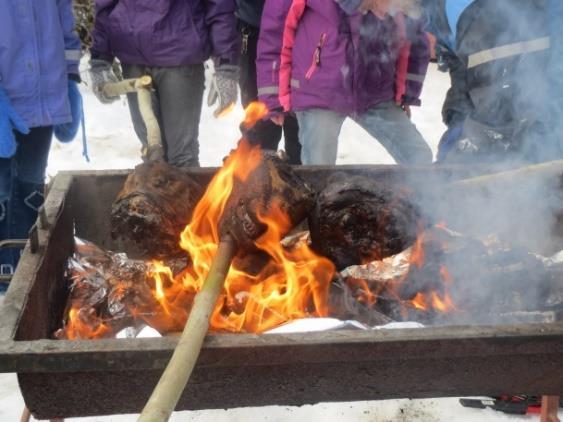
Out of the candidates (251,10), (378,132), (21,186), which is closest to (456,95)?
(378,132)

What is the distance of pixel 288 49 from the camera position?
3.80 meters

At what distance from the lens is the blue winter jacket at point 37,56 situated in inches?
135

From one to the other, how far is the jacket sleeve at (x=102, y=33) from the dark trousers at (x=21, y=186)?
685mm

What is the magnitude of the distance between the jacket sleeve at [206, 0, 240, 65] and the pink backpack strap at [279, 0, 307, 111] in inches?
20.7

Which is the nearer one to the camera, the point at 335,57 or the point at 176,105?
the point at 335,57

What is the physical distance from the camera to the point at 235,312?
8.08 ft

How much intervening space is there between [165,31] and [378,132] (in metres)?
1.66

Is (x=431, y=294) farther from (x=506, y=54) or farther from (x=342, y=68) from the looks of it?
(x=342, y=68)

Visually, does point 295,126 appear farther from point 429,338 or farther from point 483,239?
point 429,338

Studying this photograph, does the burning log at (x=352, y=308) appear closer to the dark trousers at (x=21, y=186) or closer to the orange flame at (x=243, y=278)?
the orange flame at (x=243, y=278)

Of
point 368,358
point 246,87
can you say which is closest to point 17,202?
point 246,87

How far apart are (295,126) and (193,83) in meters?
1.18

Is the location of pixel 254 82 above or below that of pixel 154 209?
above

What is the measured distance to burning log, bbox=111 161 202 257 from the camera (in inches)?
99.1
